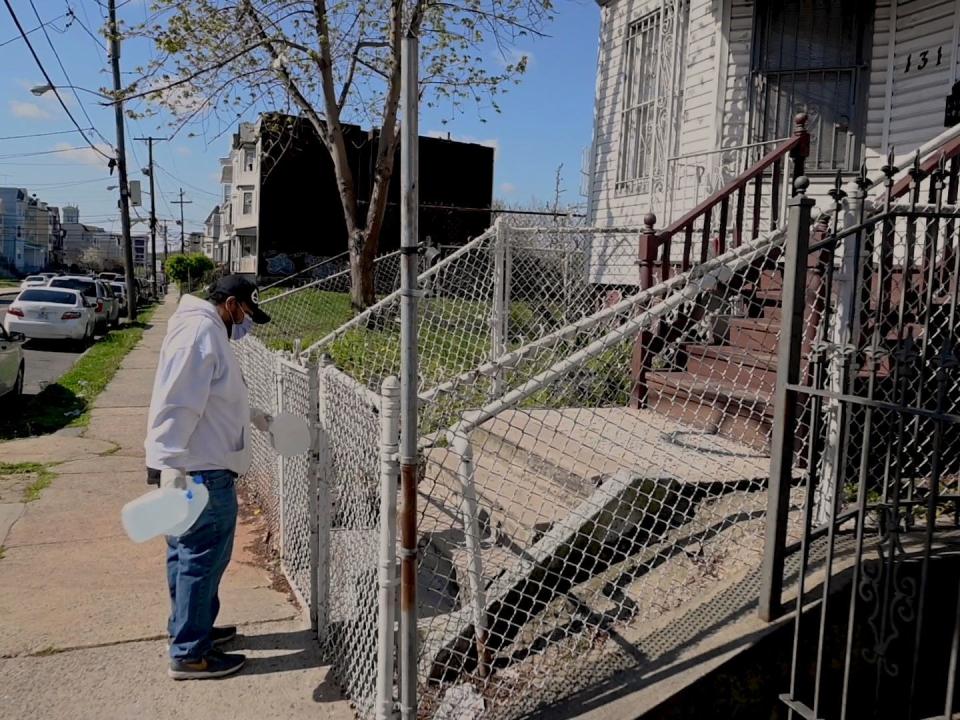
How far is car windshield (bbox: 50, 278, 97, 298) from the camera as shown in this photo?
25375mm

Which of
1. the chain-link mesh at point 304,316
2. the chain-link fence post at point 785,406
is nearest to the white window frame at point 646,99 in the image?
the chain-link mesh at point 304,316

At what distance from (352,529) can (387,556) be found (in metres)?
0.95

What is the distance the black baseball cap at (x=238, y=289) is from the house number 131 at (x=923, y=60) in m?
7.44

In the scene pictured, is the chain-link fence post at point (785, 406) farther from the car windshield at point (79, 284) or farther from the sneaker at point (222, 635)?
the car windshield at point (79, 284)

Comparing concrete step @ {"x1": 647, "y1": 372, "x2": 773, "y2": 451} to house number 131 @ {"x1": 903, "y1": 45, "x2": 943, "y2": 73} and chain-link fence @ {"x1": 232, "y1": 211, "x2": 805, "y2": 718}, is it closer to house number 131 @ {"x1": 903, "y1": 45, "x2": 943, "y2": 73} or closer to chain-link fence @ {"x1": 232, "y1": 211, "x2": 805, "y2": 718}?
chain-link fence @ {"x1": 232, "y1": 211, "x2": 805, "y2": 718}

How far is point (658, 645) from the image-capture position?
10.2ft

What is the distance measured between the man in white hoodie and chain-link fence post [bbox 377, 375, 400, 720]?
960 mm

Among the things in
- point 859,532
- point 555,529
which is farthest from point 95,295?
point 859,532

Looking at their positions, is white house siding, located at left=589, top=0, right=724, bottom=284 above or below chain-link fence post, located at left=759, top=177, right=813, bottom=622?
above

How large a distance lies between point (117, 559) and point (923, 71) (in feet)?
27.8

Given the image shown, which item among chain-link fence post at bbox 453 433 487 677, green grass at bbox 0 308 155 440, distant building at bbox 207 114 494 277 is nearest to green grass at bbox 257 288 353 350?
green grass at bbox 0 308 155 440

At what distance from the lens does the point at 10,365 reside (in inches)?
417

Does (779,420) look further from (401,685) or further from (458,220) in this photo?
(458,220)

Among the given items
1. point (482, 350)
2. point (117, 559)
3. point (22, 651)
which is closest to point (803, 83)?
point (482, 350)
